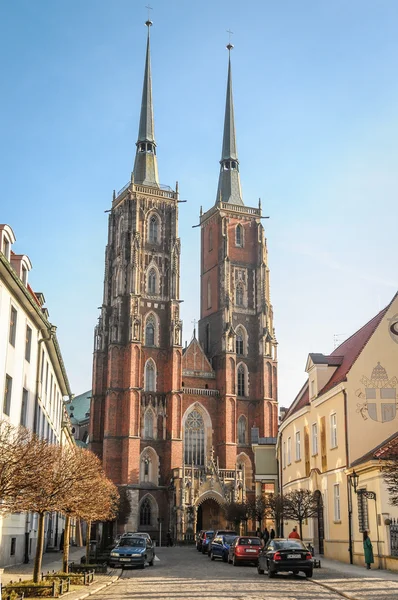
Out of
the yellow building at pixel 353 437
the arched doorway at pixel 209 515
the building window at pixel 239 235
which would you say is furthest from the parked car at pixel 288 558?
the building window at pixel 239 235

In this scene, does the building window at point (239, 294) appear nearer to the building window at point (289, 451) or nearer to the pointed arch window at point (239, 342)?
the pointed arch window at point (239, 342)

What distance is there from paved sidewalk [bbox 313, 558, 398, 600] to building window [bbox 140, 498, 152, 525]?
1886 inches

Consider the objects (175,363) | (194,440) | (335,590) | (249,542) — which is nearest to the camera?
(335,590)

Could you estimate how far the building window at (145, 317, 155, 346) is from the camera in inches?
3219

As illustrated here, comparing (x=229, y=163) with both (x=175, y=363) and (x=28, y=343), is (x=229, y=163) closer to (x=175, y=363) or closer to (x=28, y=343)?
(x=175, y=363)

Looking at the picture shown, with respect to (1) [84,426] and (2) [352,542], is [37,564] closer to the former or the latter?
(2) [352,542]

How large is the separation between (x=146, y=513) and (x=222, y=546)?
42.1 metres

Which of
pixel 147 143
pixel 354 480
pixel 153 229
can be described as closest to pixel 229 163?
pixel 147 143

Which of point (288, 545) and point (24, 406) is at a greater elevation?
point (24, 406)

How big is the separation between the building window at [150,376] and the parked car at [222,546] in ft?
140

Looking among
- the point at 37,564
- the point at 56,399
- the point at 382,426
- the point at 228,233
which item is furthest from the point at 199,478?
the point at 37,564

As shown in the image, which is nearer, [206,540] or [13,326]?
[13,326]

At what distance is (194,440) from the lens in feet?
267

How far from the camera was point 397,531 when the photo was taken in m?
26.1
